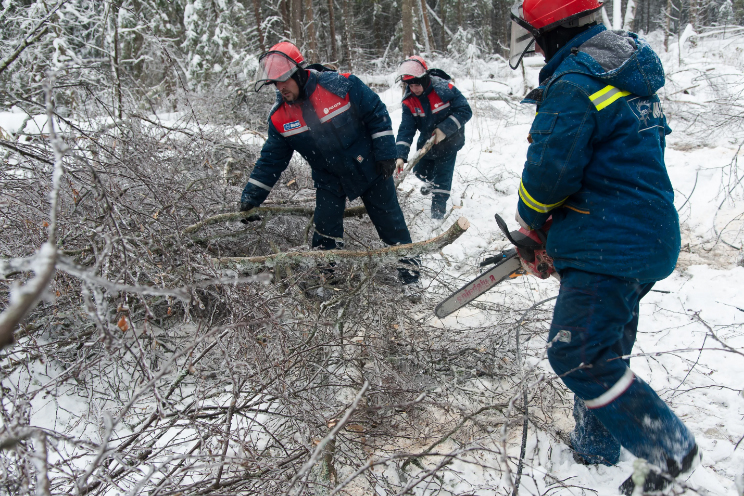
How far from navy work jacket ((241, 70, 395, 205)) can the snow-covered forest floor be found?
58cm

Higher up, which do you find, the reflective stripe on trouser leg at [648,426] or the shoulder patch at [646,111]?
the shoulder patch at [646,111]

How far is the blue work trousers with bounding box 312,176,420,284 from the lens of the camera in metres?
3.58

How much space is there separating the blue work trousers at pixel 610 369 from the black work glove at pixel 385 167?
1.93 m

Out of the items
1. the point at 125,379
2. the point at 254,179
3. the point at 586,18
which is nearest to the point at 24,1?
the point at 254,179

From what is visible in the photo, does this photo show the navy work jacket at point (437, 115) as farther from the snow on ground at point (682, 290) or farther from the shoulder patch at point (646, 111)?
the shoulder patch at point (646, 111)

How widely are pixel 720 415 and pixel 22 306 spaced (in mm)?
2895

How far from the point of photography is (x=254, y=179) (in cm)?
340

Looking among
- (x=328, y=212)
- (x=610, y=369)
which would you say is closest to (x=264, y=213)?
(x=328, y=212)

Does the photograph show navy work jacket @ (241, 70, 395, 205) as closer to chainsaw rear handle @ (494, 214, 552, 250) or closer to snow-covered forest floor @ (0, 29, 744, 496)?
snow-covered forest floor @ (0, 29, 744, 496)

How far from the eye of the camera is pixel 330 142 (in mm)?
3289

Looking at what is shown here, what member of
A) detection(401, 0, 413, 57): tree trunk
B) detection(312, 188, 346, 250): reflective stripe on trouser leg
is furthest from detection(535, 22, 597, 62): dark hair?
detection(401, 0, 413, 57): tree trunk

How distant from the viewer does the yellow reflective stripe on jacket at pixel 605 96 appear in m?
1.59

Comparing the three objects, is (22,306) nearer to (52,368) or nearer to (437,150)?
(52,368)

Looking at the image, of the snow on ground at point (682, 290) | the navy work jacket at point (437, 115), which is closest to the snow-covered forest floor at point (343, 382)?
the snow on ground at point (682, 290)
